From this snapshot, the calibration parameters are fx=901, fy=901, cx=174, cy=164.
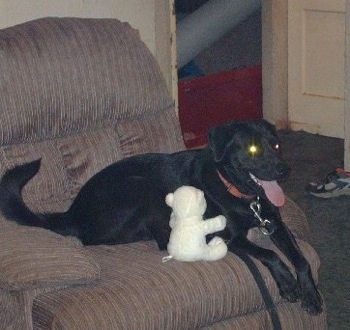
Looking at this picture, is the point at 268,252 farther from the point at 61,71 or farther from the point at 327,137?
the point at 327,137

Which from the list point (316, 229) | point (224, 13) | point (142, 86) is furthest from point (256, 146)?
point (224, 13)

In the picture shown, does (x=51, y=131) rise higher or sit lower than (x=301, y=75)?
higher

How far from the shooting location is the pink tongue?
2758 mm

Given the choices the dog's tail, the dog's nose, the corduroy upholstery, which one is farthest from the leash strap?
the dog's tail

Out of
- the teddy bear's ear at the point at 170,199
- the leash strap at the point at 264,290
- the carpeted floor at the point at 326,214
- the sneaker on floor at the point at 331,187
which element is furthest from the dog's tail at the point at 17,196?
the sneaker on floor at the point at 331,187

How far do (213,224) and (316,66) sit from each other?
309cm

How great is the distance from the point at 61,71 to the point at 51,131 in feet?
0.68

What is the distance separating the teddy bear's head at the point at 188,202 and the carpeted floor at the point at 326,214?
0.80 metres

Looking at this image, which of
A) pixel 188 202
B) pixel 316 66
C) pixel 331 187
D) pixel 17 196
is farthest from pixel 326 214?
pixel 17 196

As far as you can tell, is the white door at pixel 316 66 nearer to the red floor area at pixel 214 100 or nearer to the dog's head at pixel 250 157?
the red floor area at pixel 214 100

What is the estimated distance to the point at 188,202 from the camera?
2648 millimetres

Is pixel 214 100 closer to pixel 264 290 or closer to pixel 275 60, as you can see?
pixel 275 60

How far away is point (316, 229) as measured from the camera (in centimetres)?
409

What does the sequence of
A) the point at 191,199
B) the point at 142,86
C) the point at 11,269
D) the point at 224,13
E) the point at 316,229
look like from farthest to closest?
the point at 224,13 → the point at 316,229 → the point at 142,86 → the point at 191,199 → the point at 11,269
